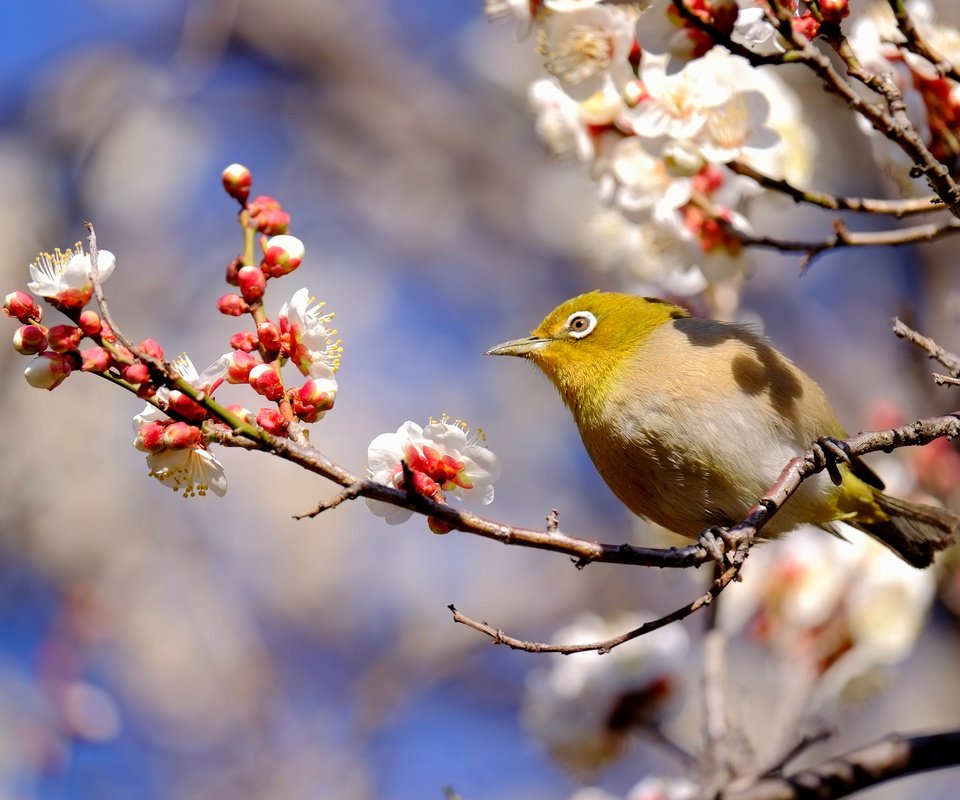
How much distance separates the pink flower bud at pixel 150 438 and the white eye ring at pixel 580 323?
1.94 meters

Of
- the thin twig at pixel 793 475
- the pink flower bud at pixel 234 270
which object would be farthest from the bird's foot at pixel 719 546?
the pink flower bud at pixel 234 270

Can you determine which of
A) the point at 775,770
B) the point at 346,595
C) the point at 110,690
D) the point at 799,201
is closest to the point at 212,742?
the point at 110,690

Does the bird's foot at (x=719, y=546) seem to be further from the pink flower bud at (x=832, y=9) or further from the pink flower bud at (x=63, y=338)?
the pink flower bud at (x=63, y=338)

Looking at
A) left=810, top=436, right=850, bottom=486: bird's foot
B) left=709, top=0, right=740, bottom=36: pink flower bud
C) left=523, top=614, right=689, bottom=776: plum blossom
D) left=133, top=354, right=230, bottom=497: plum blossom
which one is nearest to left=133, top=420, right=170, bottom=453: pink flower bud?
left=133, top=354, right=230, bottom=497: plum blossom

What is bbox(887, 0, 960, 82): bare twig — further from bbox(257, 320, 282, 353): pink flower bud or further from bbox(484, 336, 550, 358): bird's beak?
bbox(484, 336, 550, 358): bird's beak

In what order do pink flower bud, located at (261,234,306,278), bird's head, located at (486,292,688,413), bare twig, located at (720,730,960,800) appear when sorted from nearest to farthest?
pink flower bud, located at (261,234,306,278)
bare twig, located at (720,730,960,800)
bird's head, located at (486,292,688,413)

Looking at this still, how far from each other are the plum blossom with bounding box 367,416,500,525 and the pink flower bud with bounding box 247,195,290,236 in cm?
51

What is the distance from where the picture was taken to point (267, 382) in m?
2.26

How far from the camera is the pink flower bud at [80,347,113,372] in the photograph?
2049mm

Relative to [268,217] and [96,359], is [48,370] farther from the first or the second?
[268,217]

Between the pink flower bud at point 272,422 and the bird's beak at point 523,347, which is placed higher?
the bird's beak at point 523,347

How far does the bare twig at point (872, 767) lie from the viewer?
10.4 feet

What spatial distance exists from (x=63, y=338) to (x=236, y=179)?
58 cm

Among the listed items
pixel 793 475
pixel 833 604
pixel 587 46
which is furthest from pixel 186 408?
pixel 833 604
